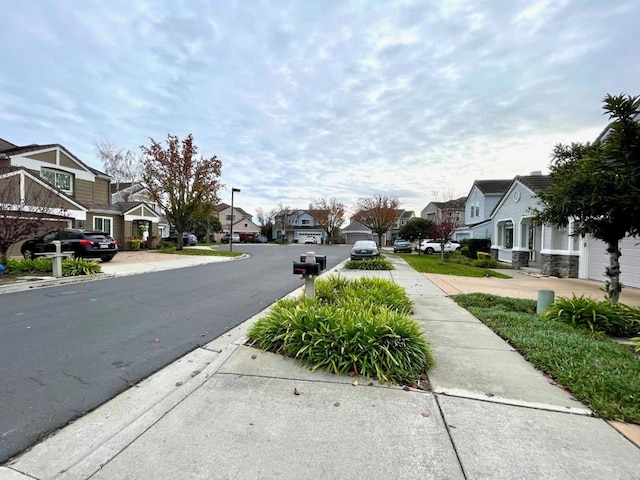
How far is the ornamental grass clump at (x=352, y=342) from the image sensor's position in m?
3.59

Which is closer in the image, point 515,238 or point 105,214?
point 515,238

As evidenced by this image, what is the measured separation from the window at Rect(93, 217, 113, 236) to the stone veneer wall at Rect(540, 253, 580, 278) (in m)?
27.2

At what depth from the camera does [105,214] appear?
23.7 meters

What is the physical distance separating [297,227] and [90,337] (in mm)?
61172

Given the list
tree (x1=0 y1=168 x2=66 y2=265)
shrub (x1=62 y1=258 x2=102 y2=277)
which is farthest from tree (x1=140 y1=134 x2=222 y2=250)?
shrub (x1=62 y1=258 x2=102 y2=277)

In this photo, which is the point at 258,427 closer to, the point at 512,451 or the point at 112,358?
the point at 512,451

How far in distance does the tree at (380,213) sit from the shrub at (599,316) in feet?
139

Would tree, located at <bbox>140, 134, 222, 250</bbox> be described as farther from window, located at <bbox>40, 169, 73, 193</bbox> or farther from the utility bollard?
the utility bollard

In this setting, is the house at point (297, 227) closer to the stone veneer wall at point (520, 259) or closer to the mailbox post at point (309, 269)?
the stone veneer wall at point (520, 259)

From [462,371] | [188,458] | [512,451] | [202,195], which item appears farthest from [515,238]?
[202,195]

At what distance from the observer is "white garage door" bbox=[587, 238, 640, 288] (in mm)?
10211

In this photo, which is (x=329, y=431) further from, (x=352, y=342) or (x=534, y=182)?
(x=534, y=182)

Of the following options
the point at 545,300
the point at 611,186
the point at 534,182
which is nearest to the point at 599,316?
the point at 545,300

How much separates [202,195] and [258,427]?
2446 centimetres
